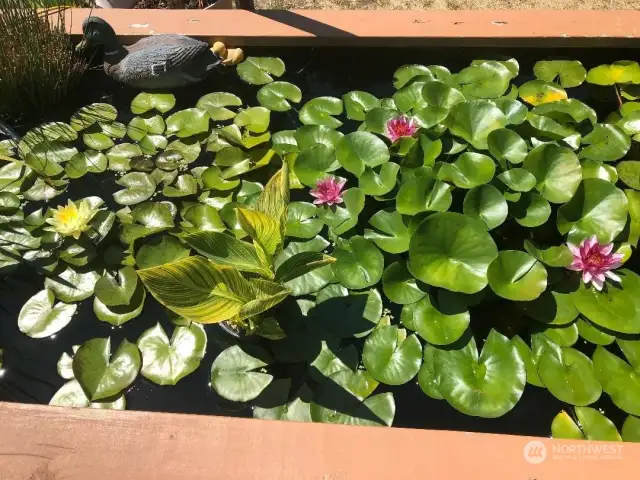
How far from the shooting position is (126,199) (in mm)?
1761

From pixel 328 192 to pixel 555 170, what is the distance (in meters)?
0.70

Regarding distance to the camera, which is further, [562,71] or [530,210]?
[562,71]

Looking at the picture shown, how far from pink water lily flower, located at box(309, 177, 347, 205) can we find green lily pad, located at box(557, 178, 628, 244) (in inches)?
26.6

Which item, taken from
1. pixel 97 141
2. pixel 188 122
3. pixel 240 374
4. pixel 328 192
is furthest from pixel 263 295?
pixel 97 141

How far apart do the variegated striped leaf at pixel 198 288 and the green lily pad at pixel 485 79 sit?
1.25m

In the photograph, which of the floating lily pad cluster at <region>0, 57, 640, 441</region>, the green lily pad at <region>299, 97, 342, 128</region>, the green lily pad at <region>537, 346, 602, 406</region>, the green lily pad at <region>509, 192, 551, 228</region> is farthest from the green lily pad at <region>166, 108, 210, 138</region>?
the green lily pad at <region>537, 346, 602, 406</region>

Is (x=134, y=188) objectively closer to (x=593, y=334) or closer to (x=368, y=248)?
(x=368, y=248)

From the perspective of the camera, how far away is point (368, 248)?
147cm

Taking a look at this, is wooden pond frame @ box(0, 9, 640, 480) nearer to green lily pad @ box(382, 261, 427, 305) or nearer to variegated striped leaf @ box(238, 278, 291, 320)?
variegated striped leaf @ box(238, 278, 291, 320)

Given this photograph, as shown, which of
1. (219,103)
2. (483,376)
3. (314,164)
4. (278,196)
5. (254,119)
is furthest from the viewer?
(219,103)

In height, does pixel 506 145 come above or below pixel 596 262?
above

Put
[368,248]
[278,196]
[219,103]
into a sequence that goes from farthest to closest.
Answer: [219,103]
[368,248]
[278,196]

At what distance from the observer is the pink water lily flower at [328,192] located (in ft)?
5.17

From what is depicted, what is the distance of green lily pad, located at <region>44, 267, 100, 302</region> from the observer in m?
1.56
